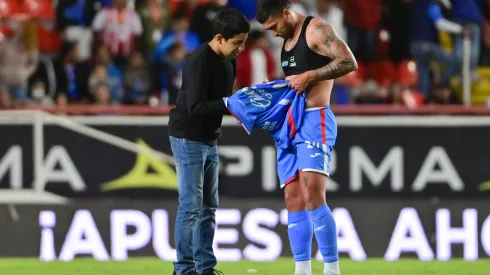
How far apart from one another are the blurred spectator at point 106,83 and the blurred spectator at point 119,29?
0.60 meters

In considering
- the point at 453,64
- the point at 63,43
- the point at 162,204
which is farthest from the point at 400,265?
the point at 63,43

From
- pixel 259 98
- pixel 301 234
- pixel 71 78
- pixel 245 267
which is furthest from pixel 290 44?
pixel 71 78

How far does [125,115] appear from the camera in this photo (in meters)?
11.9

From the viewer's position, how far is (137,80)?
14445 mm

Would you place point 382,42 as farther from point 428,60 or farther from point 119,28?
point 119,28

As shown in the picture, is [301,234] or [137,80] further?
[137,80]

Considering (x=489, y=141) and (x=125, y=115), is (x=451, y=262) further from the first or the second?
(x=125, y=115)

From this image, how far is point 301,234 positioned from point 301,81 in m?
1.12

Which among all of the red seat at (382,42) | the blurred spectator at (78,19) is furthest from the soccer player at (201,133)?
the red seat at (382,42)

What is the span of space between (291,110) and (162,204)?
10.4 feet

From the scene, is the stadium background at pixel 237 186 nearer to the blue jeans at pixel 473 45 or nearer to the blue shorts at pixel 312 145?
the blue shorts at pixel 312 145

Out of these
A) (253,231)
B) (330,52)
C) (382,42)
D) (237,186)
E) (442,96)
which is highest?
(382,42)

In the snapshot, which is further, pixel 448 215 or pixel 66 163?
pixel 66 163

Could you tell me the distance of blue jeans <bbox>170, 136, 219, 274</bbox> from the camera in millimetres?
8430
